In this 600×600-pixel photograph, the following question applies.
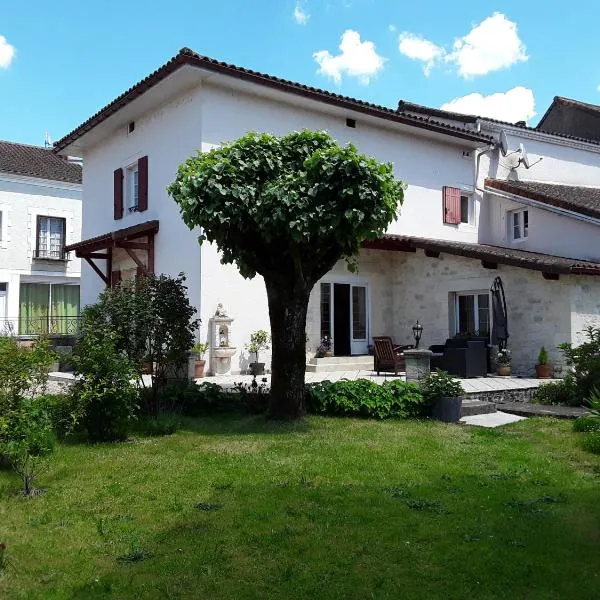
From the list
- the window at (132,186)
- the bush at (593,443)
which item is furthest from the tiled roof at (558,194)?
the window at (132,186)

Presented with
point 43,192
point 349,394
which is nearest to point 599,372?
point 349,394

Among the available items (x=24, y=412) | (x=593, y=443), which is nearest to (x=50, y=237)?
(x=24, y=412)

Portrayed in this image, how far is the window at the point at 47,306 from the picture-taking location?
2348 centimetres

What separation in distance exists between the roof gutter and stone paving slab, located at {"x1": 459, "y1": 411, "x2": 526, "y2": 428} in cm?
768

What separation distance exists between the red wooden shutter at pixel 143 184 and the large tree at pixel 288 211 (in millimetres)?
7291

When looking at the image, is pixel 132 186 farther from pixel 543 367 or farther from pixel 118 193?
pixel 543 367

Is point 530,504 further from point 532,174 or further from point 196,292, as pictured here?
point 532,174

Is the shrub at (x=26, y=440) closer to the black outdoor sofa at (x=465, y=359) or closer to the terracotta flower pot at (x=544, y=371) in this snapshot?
the black outdoor sofa at (x=465, y=359)

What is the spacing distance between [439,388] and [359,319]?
24.1 ft

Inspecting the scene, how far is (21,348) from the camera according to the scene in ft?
21.4

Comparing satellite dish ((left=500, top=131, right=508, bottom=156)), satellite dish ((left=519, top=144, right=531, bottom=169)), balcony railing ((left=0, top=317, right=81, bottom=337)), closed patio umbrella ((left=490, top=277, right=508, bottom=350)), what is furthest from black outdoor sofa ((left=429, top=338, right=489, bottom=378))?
balcony railing ((left=0, top=317, right=81, bottom=337))

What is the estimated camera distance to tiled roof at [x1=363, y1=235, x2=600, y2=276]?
12.7 m

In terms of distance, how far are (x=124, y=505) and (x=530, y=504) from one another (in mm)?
3185

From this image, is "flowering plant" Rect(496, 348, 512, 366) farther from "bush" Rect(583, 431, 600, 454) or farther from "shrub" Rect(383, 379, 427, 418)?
"bush" Rect(583, 431, 600, 454)
